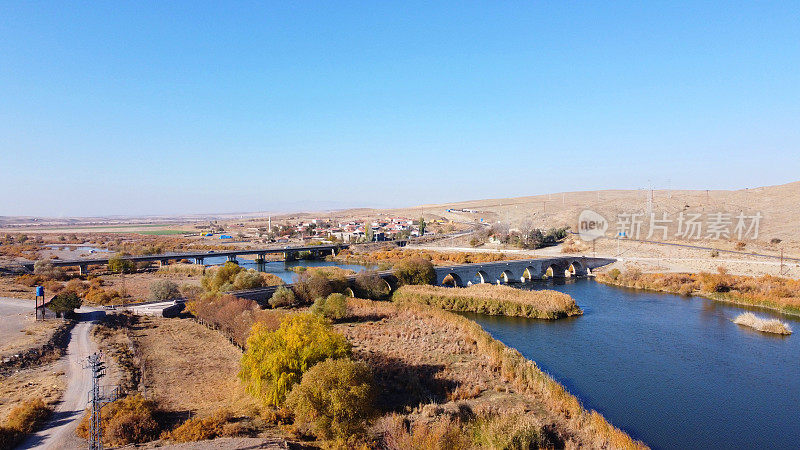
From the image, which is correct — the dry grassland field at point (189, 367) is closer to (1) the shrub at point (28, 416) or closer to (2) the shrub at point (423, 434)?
(1) the shrub at point (28, 416)

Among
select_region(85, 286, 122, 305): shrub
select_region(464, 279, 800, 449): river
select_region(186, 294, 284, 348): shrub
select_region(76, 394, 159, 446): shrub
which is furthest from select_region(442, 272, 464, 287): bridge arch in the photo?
select_region(76, 394, 159, 446): shrub

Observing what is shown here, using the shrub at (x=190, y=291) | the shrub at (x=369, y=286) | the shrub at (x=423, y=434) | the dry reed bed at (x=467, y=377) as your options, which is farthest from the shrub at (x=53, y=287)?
the shrub at (x=423, y=434)

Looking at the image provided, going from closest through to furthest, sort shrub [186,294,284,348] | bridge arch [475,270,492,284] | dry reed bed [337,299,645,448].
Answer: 1. dry reed bed [337,299,645,448]
2. shrub [186,294,284,348]
3. bridge arch [475,270,492,284]

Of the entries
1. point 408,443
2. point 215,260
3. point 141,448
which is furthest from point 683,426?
point 215,260

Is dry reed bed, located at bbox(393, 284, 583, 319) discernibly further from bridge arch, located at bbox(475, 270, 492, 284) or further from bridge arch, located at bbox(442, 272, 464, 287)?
bridge arch, located at bbox(475, 270, 492, 284)

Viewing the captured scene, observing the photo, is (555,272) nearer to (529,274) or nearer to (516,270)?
(529,274)
